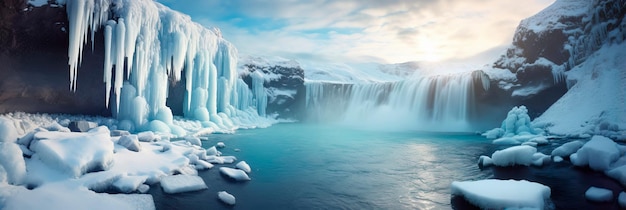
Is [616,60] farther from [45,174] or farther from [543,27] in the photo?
[45,174]

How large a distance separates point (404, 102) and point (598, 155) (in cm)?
2236

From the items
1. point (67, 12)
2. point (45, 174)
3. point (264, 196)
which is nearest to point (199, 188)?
point (264, 196)

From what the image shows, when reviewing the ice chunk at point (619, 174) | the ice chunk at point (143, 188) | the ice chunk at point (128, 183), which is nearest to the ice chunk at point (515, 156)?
the ice chunk at point (619, 174)

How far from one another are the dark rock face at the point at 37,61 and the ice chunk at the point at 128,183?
1108 cm

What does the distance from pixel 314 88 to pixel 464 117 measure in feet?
58.7

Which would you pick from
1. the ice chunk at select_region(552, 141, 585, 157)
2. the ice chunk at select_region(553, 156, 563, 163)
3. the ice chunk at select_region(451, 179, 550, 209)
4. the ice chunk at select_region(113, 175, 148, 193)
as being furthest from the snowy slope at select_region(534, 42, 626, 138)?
the ice chunk at select_region(113, 175, 148, 193)

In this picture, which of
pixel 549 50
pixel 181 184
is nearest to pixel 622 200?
pixel 181 184

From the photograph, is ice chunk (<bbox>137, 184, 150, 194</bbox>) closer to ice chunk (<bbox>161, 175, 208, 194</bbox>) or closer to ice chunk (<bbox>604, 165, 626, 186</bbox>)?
ice chunk (<bbox>161, 175, 208, 194</bbox>)

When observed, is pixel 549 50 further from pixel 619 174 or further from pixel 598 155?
pixel 619 174

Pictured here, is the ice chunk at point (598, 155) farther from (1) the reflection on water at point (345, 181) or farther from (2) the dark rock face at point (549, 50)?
(2) the dark rock face at point (549, 50)

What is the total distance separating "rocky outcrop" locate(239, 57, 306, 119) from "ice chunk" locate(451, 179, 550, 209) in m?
30.0

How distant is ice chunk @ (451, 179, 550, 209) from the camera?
4941 millimetres

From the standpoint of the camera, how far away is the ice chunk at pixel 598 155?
26.1ft

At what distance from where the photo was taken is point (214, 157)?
9422 mm
